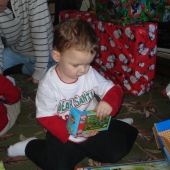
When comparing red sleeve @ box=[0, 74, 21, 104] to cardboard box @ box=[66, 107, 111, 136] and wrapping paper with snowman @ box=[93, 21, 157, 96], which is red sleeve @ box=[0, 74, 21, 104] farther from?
wrapping paper with snowman @ box=[93, 21, 157, 96]

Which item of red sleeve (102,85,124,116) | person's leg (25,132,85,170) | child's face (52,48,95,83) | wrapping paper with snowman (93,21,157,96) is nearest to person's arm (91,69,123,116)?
red sleeve (102,85,124,116)

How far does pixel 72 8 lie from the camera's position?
2062 mm

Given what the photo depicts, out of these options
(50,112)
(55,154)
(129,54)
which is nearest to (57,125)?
(50,112)

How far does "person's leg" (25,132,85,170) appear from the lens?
39.1 inches

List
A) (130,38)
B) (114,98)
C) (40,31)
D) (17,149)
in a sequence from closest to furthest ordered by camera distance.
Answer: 1. (114,98)
2. (17,149)
3. (130,38)
4. (40,31)

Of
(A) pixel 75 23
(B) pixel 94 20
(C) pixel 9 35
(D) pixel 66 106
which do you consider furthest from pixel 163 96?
(C) pixel 9 35

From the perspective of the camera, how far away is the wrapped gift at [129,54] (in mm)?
1427

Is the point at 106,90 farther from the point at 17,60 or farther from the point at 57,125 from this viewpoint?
the point at 17,60

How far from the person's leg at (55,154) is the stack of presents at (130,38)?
2.23 feet

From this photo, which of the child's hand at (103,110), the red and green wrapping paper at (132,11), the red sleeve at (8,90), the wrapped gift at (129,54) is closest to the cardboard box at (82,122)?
the child's hand at (103,110)

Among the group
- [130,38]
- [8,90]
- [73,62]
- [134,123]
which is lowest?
[134,123]

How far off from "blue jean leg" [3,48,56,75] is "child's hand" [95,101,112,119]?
3.39 ft

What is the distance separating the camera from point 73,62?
858mm

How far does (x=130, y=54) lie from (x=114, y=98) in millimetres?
584
